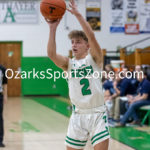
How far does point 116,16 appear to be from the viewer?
19.0 metres

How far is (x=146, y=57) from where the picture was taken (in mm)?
12727

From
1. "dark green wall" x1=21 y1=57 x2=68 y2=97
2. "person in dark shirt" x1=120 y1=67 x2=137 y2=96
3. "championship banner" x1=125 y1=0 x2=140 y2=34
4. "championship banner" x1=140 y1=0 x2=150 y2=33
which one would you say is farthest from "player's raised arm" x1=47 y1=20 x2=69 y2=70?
"championship banner" x1=140 y1=0 x2=150 y2=33

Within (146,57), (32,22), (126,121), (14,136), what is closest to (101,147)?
(14,136)

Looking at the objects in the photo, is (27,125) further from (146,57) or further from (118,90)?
(146,57)

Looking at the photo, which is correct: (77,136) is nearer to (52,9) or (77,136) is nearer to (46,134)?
(52,9)

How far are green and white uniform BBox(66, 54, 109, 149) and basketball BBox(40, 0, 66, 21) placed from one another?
546mm

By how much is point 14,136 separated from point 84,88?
13.6 ft

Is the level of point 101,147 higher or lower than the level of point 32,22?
lower

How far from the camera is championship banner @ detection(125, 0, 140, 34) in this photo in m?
19.0

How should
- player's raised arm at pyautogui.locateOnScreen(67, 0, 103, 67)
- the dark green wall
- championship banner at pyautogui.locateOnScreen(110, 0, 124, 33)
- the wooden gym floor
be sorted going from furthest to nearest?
championship banner at pyautogui.locateOnScreen(110, 0, 124, 33), the dark green wall, the wooden gym floor, player's raised arm at pyautogui.locateOnScreen(67, 0, 103, 67)

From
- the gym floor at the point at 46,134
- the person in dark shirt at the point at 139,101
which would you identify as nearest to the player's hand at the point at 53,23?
the gym floor at the point at 46,134

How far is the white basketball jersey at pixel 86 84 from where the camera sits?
3.70m

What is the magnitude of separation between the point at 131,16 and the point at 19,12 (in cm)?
575

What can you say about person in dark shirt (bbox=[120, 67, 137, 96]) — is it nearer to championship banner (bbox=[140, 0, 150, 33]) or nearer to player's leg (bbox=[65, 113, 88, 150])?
player's leg (bbox=[65, 113, 88, 150])
